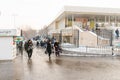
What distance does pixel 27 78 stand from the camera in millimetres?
11125

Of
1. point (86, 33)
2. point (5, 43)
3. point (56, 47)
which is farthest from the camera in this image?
point (86, 33)

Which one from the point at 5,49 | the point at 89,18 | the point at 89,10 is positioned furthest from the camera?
the point at 89,18

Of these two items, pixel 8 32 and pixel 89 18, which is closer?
pixel 8 32

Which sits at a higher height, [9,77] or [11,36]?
[11,36]

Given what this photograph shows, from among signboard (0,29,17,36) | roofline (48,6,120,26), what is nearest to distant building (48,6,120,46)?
roofline (48,6,120,26)

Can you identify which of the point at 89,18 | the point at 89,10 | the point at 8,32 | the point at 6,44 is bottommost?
the point at 6,44

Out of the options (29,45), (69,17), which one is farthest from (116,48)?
(69,17)

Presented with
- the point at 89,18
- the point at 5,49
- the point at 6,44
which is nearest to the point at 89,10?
the point at 89,18

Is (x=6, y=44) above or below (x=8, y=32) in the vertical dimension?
below

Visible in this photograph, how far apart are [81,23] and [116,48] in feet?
61.6

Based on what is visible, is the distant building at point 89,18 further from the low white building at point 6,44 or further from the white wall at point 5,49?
the white wall at point 5,49

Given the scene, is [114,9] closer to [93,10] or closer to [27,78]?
[93,10]

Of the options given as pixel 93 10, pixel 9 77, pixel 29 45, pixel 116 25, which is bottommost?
pixel 9 77

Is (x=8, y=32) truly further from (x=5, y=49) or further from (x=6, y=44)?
(x=5, y=49)
